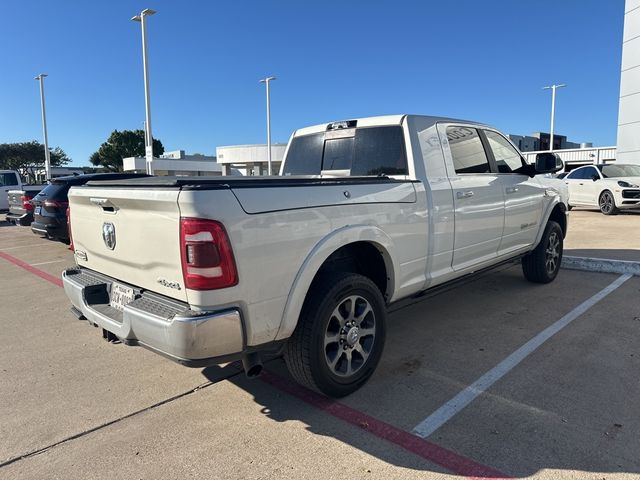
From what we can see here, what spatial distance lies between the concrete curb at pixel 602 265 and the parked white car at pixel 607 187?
302 inches

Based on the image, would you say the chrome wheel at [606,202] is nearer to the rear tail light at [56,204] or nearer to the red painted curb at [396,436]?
the red painted curb at [396,436]

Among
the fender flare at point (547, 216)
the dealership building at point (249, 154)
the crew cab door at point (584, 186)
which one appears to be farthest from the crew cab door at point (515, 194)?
the dealership building at point (249, 154)

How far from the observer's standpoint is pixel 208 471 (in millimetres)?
2539

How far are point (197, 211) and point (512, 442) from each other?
2.20m

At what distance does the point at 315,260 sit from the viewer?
2920 mm

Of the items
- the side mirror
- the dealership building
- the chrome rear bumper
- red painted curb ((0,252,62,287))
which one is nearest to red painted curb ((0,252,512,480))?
the chrome rear bumper

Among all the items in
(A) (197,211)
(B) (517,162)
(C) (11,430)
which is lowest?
(C) (11,430)

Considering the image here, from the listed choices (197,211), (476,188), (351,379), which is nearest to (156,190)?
(197,211)

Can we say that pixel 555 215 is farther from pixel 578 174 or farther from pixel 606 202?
pixel 578 174

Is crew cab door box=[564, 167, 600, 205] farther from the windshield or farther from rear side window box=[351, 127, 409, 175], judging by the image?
rear side window box=[351, 127, 409, 175]

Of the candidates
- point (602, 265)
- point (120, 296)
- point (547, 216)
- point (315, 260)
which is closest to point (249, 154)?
point (602, 265)

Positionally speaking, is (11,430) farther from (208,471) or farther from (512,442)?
(512,442)

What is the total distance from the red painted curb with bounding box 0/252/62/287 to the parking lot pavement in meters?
8.49

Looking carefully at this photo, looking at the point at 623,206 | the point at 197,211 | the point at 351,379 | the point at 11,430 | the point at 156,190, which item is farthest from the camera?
the point at 623,206
